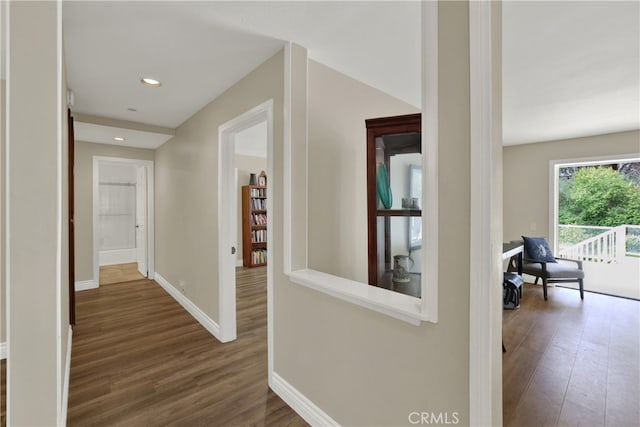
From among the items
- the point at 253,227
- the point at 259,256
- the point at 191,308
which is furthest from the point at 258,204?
the point at 191,308

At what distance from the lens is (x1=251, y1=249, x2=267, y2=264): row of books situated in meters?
6.16

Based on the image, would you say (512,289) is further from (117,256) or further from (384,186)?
(117,256)

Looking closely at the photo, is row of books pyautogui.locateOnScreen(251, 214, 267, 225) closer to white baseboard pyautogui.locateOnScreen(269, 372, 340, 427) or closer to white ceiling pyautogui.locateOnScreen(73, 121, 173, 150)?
white ceiling pyautogui.locateOnScreen(73, 121, 173, 150)

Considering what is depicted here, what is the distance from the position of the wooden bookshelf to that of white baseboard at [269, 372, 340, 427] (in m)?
4.26

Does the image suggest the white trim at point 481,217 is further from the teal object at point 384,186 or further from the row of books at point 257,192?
the row of books at point 257,192

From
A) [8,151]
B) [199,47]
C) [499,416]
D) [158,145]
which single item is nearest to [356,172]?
[199,47]

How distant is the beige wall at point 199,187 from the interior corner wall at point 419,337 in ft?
3.99

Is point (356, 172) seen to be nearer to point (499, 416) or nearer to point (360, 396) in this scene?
point (360, 396)

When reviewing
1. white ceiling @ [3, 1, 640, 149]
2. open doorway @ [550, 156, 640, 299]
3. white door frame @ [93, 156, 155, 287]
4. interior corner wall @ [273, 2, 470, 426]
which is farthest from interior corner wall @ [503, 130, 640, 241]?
white door frame @ [93, 156, 155, 287]

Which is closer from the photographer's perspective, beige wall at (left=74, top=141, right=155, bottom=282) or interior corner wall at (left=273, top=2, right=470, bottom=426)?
interior corner wall at (left=273, top=2, right=470, bottom=426)

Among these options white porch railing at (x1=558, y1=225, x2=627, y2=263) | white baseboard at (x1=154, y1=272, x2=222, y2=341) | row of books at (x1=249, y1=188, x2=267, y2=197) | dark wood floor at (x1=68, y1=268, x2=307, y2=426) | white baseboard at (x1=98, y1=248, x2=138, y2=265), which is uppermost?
row of books at (x1=249, y1=188, x2=267, y2=197)

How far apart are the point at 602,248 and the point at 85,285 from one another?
336 inches

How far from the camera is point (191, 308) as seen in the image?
11.2 ft

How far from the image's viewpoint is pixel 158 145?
4.66 meters
